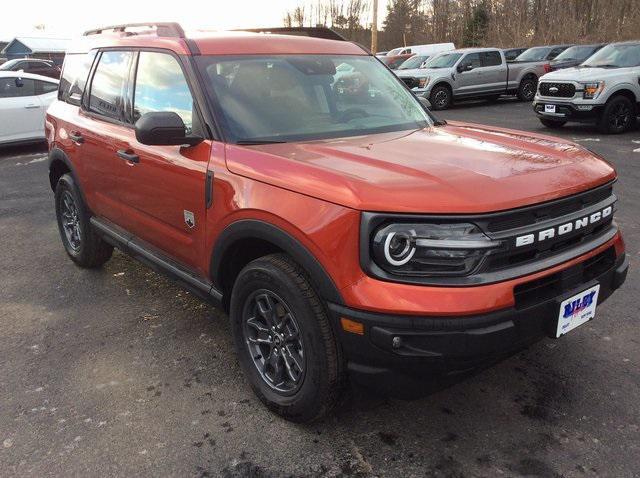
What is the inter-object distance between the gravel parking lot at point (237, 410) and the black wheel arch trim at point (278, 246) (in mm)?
505

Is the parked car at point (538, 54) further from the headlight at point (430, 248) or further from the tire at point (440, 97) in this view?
the headlight at point (430, 248)

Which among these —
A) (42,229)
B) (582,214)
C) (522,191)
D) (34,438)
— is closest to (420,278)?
(522,191)

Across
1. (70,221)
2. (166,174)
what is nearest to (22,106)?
(70,221)

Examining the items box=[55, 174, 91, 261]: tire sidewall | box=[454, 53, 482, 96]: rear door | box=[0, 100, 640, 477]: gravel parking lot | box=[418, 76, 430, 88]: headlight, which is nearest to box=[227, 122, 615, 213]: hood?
box=[0, 100, 640, 477]: gravel parking lot

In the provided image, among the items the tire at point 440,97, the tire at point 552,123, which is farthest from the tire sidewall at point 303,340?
the tire at point 440,97

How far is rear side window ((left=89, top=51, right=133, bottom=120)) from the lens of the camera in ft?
12.8

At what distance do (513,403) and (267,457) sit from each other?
126 centimetres

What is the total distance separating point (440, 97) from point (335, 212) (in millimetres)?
15873

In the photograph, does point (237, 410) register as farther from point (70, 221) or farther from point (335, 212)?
point (70, 221)

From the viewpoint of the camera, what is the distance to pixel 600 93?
35.6 feet

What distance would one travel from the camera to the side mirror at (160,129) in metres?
2.89

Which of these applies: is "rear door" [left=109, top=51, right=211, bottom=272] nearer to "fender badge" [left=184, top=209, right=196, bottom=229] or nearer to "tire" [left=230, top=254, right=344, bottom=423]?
"fender badge" [left=184, top=209, right=196, bottom=229]

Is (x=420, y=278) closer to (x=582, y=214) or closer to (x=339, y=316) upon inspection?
(x=339, y=316)

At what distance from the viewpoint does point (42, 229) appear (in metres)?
6.27
